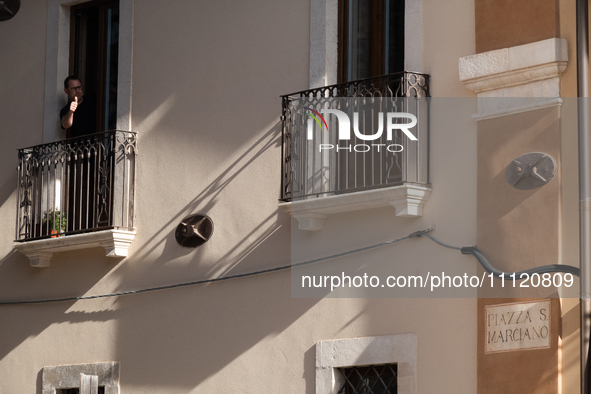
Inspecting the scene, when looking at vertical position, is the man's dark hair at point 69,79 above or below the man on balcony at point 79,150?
above

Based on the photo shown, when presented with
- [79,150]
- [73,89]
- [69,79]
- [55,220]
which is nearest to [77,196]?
[55,220]

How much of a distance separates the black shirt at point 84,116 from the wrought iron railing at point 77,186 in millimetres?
242

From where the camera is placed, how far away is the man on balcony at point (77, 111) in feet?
37.4

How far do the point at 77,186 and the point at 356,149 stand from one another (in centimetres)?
352

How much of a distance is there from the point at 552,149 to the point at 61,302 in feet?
17.9

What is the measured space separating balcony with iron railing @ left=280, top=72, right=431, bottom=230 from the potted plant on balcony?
274cm

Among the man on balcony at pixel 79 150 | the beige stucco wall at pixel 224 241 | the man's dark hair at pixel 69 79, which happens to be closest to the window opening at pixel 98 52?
the man on balcony at pixel 79 150

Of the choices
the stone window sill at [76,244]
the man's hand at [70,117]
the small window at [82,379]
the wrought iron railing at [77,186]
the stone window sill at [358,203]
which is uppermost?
the man's hand at [70,117]

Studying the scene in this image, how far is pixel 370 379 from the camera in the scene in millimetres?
8953

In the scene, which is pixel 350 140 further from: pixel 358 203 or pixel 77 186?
pixel 77 186

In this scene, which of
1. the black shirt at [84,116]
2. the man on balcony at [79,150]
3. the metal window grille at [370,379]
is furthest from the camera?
the black shirt at [84,116]

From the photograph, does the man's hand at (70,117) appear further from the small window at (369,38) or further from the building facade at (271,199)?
the small window at (369,38)

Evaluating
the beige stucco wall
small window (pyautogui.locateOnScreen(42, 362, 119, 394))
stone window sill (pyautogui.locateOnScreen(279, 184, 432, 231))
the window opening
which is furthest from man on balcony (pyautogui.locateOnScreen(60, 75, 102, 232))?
stone window sill (pyautogui.locateOnScreen(279, 184, 432, 231))

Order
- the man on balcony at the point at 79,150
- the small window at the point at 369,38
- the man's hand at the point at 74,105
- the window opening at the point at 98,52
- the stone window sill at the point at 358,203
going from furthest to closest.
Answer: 1. the window opening at the point at 98,52
2. the man's hand at the point at 74,105
3. the man on balcony at the point at 79,150
4. the small window at the point at 369,38
5. the stone window sill at the point at 358,203
